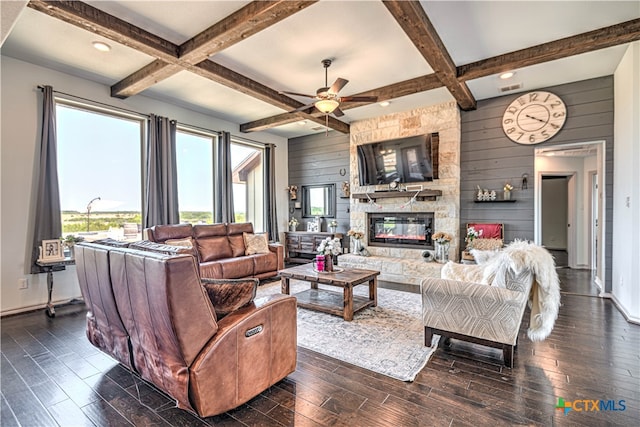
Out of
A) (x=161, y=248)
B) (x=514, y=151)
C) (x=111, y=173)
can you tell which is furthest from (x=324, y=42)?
(x=111, y=173)

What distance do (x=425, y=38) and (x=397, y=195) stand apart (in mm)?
3227

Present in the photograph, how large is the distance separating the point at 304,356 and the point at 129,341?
1363 millimetres

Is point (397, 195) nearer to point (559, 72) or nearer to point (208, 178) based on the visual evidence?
point (559, 72)

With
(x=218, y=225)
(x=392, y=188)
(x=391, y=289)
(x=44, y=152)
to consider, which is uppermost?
(x=44, y=152)

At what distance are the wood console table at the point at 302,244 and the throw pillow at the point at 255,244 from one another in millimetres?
1654

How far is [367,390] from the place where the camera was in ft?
7.02

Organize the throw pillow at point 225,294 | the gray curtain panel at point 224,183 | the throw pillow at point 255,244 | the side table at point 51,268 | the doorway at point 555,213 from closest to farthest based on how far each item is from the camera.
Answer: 1. the throw pillow at point 225,294
2. the side table at point 51,268
3. the throw pillow at point 255,244
4. the gray curtain panel at point 224,183
5. the doorway at point 555,213

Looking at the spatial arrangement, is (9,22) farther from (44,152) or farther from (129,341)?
(44,152)

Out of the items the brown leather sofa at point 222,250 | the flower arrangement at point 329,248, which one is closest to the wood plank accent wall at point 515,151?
the flower arrangement at point 329,248

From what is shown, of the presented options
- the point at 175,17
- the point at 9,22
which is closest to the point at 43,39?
the point at 175,17

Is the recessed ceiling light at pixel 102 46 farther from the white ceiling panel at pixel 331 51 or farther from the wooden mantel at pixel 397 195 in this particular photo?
the wooden mantel at pixel 397 195

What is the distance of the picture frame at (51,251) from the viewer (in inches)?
149

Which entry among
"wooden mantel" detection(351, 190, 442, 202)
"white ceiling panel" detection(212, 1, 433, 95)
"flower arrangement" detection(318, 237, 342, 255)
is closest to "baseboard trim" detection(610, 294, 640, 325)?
"wooden mantel" detection(351, 190, 442, 202)

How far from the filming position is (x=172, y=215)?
Result: 516 centimetres
